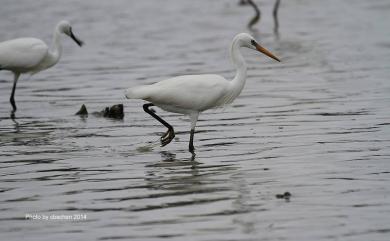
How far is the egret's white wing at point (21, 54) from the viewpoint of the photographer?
14586 millimetres

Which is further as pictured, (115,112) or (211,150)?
(115,112)

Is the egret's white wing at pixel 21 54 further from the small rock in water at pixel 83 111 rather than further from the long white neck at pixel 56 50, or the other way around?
the small rock in water at pixel 83 111

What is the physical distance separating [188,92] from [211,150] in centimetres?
73

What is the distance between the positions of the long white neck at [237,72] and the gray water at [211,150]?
656 millimetres

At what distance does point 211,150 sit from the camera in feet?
33.8

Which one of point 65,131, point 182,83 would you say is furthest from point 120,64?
point 182,83

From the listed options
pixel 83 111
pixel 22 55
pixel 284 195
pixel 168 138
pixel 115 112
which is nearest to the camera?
pixel 284 195

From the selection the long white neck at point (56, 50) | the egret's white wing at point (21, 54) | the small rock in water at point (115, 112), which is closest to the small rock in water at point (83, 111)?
the small rock in water at point (115, 112)

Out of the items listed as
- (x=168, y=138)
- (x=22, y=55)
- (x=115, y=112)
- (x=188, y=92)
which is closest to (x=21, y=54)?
(x=22, y=55)

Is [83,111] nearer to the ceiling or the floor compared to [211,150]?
nearer to the floor

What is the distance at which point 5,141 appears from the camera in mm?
11195

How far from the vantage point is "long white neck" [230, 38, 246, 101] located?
10.4 meters

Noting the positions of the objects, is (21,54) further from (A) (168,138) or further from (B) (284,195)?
(B) (284,195)

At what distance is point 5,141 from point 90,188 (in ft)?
10.0
